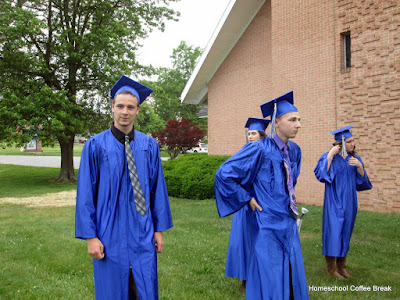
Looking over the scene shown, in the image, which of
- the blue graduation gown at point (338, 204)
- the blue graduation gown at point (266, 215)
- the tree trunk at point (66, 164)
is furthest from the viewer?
the tree trunk at point (66, 164)

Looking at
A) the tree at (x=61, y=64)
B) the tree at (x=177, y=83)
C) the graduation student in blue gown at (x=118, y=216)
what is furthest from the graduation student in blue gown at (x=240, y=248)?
the tree at (x=177, y=83)

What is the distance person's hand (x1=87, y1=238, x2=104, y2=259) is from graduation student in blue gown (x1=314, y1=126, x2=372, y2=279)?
367cm

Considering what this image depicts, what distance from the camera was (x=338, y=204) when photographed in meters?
5.41

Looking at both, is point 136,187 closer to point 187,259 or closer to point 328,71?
point 187,259

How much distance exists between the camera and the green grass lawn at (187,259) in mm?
4883

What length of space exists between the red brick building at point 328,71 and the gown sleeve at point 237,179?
772 cm

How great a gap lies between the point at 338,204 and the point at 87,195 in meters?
3.93

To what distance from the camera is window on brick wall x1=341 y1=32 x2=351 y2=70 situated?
11.0 meters

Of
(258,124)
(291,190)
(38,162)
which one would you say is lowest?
(38,162)

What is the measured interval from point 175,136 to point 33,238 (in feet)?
67.9

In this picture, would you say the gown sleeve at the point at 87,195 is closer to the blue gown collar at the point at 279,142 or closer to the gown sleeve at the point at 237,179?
the gown sleeve at the point at 237,179

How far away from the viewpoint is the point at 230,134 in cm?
1658

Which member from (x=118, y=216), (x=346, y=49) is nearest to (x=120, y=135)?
(x=118, y=216)

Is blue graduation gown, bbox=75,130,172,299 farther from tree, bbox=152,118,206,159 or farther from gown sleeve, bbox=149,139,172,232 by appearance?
tree, bbox=152,118,206,159
